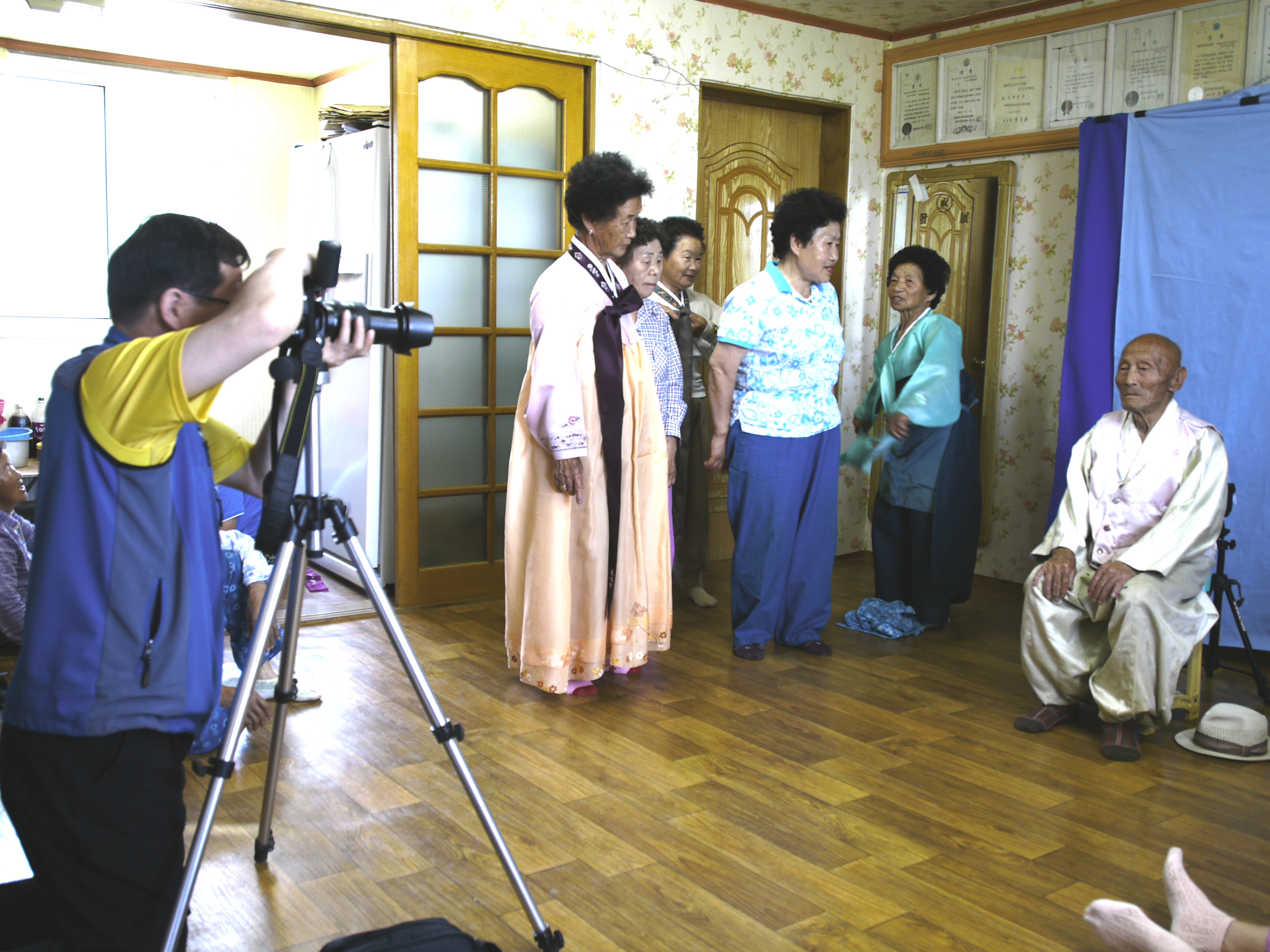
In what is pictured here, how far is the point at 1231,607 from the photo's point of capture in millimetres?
3330

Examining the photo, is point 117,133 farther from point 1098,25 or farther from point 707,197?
point 1098,25

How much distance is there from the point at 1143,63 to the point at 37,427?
5.20 meters

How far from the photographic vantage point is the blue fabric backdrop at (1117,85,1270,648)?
142 inches

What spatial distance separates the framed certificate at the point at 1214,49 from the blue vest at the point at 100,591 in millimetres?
3929

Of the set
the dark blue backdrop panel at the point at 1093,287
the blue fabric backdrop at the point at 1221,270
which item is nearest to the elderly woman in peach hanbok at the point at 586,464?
the dark blue backdrop panel at the point at 1093,287

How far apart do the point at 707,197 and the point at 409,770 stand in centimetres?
318

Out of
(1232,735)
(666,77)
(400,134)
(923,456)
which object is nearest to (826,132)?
(666,77)

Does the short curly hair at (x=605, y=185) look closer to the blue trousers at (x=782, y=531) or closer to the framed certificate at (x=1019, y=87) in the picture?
the blue trousers at (x=782, y=531)

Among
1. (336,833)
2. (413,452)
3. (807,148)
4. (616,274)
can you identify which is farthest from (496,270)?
(336,833)

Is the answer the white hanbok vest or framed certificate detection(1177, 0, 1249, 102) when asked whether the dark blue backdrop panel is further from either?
the white hanbok vest

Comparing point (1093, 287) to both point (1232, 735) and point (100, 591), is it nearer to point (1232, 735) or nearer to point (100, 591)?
point (1232, 735)

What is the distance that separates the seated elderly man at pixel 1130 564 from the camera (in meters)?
2.78

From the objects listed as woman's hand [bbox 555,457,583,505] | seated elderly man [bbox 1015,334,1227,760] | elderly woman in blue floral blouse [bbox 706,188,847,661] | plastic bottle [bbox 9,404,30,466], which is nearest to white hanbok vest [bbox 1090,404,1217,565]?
seated elderly man [bbox 1015,334,1227,760]

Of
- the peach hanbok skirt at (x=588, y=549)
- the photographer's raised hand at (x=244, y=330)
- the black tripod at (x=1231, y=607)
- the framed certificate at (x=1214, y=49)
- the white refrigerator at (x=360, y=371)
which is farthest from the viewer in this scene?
the white refrigerator at (x=360, y=371)
